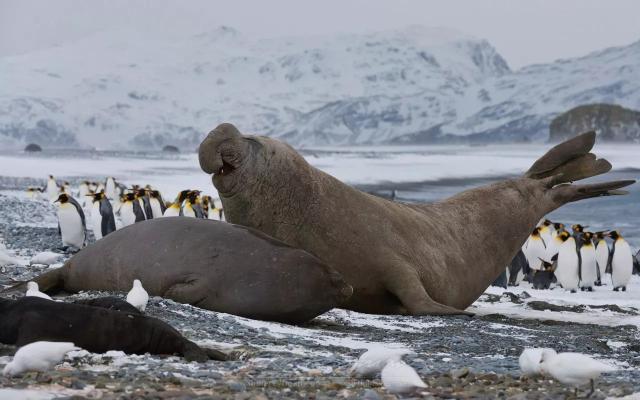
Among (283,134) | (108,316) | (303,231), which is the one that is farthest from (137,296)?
(283,134)

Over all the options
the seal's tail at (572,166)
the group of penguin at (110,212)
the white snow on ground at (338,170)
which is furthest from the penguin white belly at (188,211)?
the white snow on ground at (338,170)

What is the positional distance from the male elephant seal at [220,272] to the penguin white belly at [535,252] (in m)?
10.3

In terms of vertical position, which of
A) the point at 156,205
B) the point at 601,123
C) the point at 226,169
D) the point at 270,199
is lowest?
the point at 156,205

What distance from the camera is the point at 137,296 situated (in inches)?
193

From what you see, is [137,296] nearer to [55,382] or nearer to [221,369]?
[221,369]

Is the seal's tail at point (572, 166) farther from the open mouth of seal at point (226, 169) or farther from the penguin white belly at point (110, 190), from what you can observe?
the penguin white belly at point (110, 190)

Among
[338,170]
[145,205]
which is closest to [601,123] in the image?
[338,170]

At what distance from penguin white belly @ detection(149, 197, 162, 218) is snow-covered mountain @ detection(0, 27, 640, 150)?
6132 centimetres

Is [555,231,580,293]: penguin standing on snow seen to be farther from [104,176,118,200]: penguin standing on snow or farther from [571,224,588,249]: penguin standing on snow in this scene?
[104,176,118,200]: penguin standing on snow

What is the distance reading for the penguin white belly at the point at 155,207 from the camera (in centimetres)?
1631

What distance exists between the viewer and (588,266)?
1401 cm

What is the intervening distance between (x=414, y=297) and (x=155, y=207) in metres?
10.8

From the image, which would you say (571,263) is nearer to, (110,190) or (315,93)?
(110,190)

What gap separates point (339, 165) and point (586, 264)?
29489 millimetres
